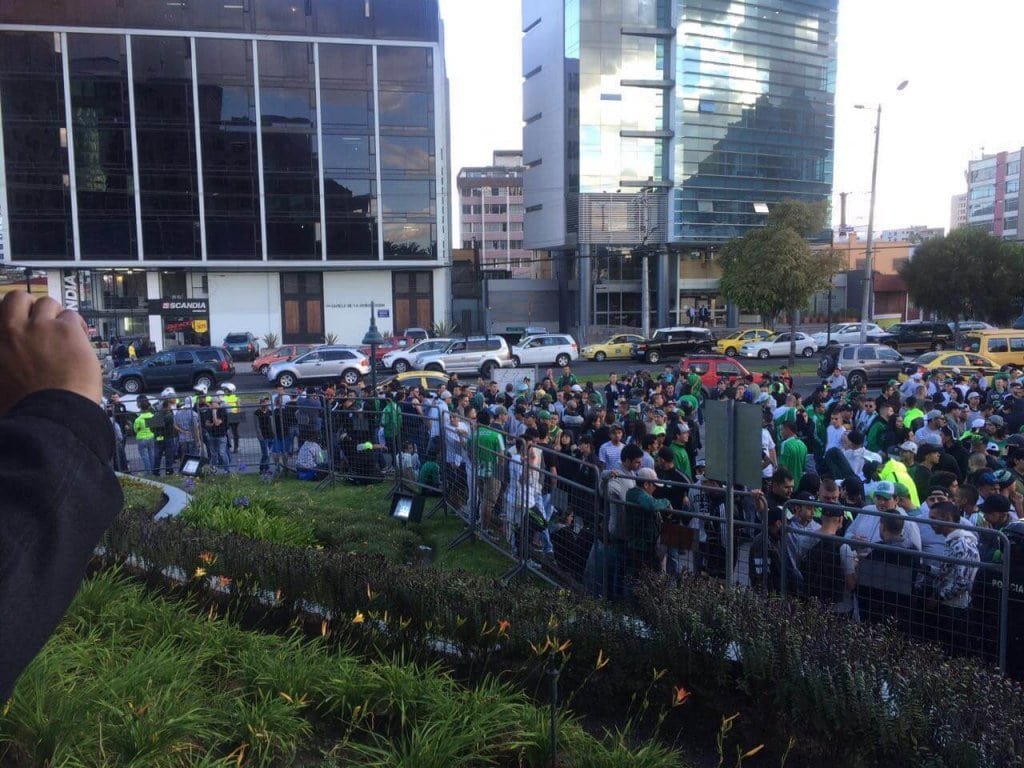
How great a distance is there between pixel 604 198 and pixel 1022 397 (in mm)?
45068

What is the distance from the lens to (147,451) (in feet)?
48.7

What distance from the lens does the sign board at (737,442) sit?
5.64 metres

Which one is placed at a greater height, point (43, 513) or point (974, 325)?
point (43, 513)

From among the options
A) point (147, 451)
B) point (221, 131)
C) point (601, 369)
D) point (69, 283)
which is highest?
point (221, 131)

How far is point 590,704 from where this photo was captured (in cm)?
483

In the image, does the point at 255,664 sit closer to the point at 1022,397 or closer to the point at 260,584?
the point at 260,584

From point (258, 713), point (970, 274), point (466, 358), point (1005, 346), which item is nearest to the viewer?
point (258, 713)

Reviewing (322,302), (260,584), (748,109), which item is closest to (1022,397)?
(260,584)

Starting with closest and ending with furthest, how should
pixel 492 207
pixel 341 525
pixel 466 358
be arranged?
pixel 341 525 < pixel 466 358 < pixel 492 207

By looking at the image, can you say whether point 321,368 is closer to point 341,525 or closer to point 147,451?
point 147,451

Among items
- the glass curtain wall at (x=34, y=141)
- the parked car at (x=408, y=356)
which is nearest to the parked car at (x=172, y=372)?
the parked car at (x=408, y=356)

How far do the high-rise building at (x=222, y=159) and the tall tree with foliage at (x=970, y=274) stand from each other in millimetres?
29197

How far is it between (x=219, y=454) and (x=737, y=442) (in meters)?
11.6

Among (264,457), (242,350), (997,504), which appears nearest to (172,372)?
(242,350)
